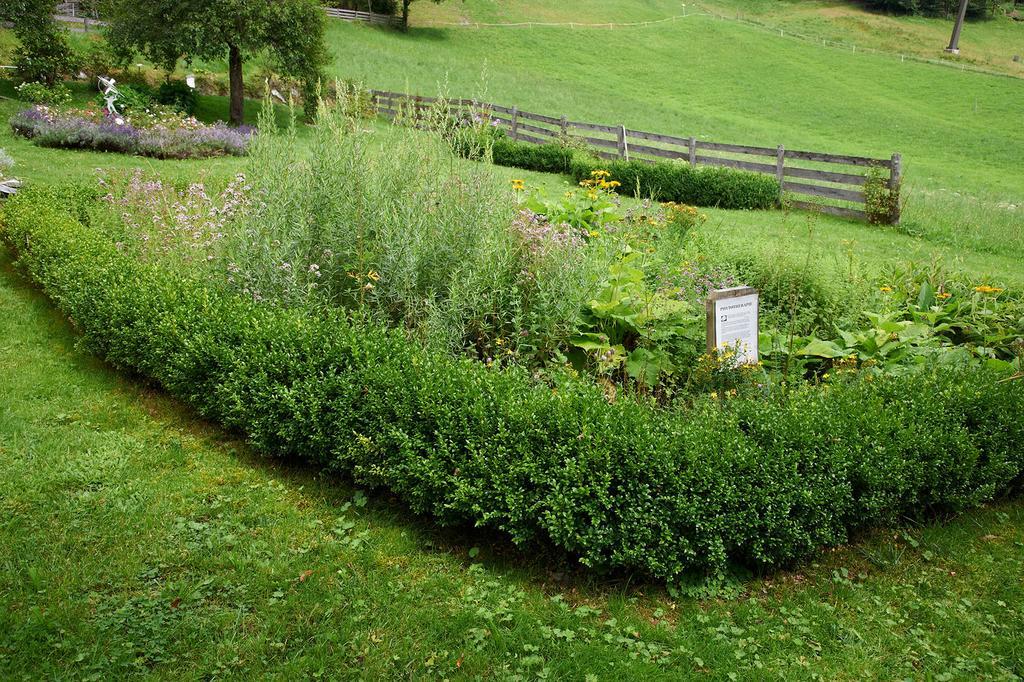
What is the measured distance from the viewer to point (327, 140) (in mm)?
5695

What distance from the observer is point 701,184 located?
628 inches

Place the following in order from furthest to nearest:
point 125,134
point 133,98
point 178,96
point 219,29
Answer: point 178,96 → point 133,98 → point 219,29 → point 125,134

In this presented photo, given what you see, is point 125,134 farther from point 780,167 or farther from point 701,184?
point 780,167

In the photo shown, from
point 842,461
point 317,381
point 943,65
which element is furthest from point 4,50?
point 943,65

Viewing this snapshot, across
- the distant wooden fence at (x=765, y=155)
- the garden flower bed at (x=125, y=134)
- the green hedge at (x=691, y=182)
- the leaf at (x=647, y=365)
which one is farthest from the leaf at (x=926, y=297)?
the garden flower bed at (x=125, y=134)

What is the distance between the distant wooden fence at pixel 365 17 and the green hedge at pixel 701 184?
2931 cm

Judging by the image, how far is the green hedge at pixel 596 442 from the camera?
377cm

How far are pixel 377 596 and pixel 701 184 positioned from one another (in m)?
14.0

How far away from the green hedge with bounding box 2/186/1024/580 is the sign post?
1.51 ft

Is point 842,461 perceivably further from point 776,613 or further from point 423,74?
point 423,74

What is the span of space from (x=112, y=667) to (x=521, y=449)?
6.72 feet

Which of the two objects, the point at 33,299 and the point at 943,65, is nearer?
the point at 33,299

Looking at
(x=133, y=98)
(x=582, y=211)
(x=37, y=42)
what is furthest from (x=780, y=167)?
(x=37, y=42)

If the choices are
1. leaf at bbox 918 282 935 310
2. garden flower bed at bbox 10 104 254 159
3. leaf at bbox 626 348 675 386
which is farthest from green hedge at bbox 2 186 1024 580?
garden flower bed at bbox 10 104 254 159
